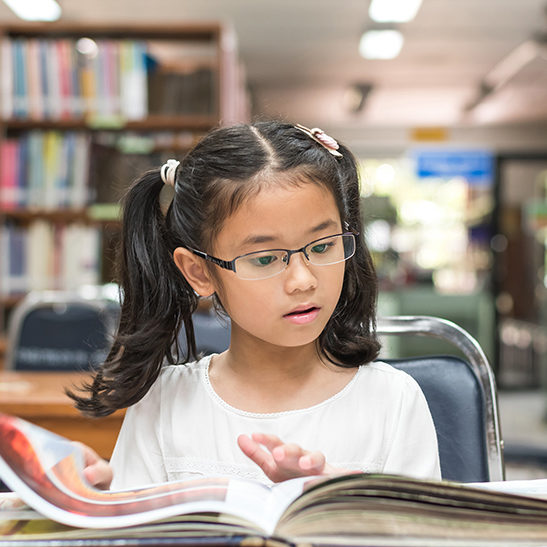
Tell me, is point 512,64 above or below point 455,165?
above

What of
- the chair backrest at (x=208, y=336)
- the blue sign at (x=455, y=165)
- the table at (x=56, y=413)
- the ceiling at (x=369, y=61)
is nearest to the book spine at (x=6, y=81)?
the ceiling at (x=369, y=61)

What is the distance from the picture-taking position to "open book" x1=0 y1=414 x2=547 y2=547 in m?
0.48

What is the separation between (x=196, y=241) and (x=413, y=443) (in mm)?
371

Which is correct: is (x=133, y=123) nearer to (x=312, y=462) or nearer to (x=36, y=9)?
(x=36, y=9)

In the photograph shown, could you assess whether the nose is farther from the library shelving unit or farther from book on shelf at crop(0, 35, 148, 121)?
book on shelf at crop(0, 35, 148, 121)

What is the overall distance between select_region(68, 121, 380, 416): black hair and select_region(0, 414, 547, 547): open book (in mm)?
370

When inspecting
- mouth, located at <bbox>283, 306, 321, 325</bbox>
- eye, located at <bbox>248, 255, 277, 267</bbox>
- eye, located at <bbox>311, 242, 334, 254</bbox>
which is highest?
eye, located at <bbox>311, 242, 334, 254</bbox>

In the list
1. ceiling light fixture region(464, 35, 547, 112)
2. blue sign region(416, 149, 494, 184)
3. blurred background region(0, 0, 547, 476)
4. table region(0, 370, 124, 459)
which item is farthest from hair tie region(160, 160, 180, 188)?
blue sign region(416, 149, 494, 184)

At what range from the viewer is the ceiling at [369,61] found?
15.6 ft

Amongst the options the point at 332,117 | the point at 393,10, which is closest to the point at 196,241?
the point at 393,10

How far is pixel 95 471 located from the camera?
72cm

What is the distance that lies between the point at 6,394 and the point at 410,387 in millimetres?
1030

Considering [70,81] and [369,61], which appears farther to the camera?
[369,61]

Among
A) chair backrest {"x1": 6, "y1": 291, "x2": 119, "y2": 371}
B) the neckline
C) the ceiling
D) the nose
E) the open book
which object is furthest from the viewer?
the ceiling
